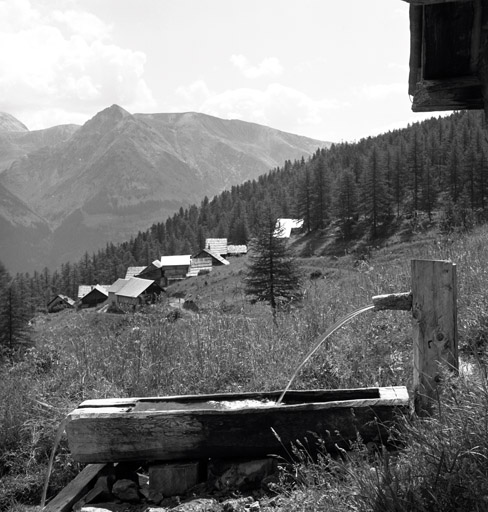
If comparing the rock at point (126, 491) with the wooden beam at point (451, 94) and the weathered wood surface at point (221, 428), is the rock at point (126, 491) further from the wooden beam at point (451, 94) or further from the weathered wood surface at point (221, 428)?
the wooden beam at point (451, 94)

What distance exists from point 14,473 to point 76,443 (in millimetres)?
1195

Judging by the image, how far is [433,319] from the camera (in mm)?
3988

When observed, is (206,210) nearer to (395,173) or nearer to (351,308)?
→ (395,173)

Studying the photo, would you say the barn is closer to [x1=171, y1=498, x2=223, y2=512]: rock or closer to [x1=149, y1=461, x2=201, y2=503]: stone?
[x1=149, y1=461, x2=201, y2=503]: stone

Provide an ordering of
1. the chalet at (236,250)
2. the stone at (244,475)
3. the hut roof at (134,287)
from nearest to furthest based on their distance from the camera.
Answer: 1. the stone at (244,475)
2. the hut roof at (134,287)
3. the chalet at (236,250)

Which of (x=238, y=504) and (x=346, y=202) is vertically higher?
(x=346, y=202)

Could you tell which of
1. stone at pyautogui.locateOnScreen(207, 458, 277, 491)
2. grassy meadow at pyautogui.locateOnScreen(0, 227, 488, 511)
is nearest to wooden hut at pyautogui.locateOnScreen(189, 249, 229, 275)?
grassy meadow at pyautogui.locateOnScreen(0, 227, 488, 511)

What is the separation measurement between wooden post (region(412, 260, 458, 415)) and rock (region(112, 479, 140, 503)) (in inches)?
88.3

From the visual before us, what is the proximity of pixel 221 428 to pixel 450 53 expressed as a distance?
10.5ft

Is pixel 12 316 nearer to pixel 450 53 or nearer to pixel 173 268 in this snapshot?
pixel 450 53

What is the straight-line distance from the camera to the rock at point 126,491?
403 cm

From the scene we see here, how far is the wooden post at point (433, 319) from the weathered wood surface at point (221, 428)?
0.91 feet

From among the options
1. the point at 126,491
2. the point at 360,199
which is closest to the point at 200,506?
the point at 126,491

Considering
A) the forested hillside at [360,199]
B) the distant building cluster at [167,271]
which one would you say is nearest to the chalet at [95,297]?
the distant building cluster at [167,271]
